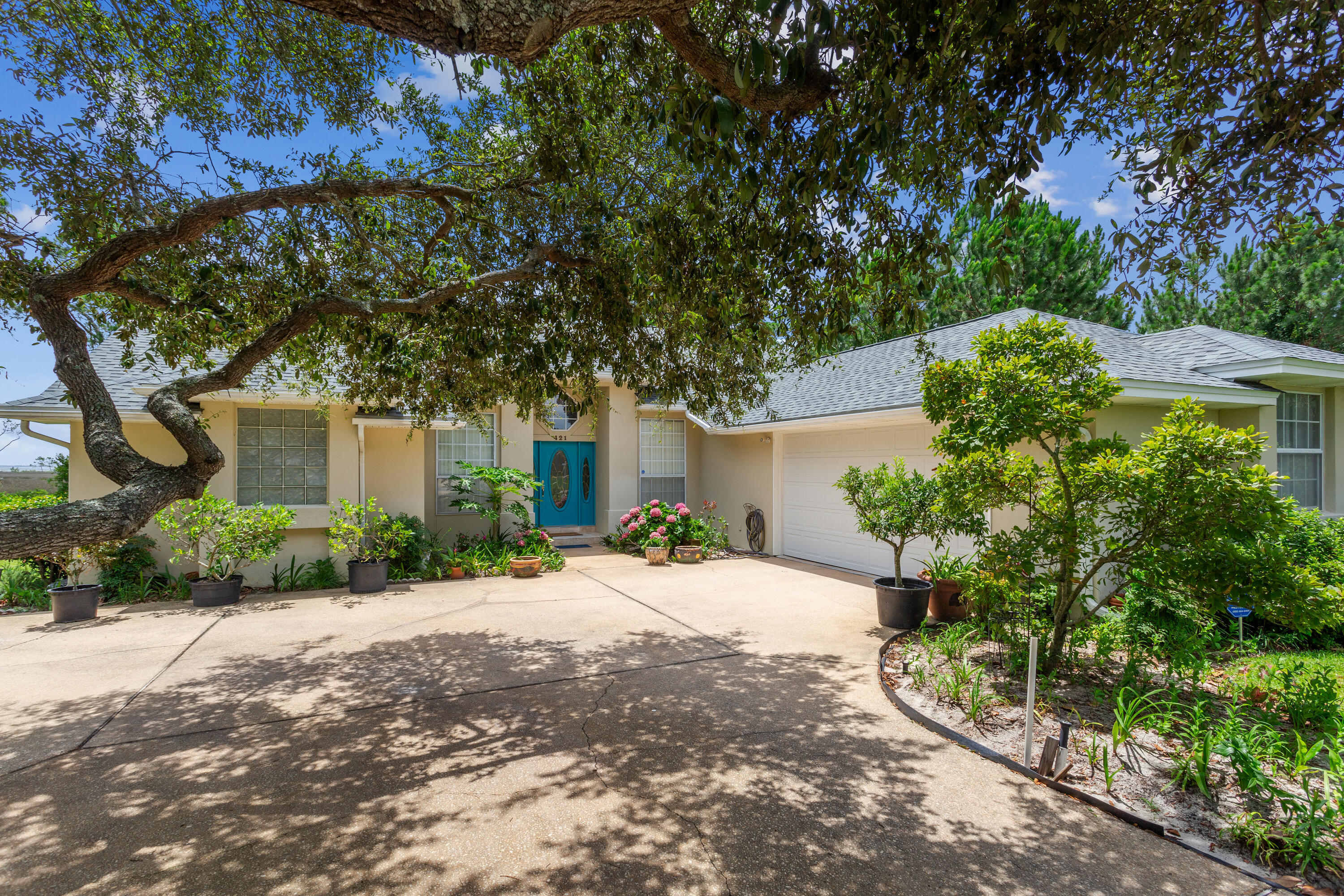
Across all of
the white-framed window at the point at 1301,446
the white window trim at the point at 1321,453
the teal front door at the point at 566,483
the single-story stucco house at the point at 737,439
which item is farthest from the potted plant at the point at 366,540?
the white window trim at the point at 1321,453

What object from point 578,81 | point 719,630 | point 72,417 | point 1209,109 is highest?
point 578,81

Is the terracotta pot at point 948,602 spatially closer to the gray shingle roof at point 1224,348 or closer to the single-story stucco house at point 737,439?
the single-story stucco house at point 737,439

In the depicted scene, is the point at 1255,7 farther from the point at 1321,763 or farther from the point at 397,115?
the point at 397,115

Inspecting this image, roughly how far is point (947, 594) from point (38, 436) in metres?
13.1

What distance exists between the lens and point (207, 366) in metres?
6.45

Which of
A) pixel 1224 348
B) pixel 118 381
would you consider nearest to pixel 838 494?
pixel 1224 348

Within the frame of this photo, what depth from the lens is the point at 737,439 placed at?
1523 cm

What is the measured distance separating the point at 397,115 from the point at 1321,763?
31.2 feet

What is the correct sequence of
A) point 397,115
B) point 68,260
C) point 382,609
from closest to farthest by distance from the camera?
point 68,260, point 397,115, point 382,609

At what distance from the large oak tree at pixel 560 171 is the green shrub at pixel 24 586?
16.0ft

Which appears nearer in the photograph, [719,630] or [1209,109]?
[1209,109]

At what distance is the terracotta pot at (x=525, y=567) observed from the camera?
37.8ft

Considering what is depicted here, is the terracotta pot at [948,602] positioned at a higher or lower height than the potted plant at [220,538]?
lower

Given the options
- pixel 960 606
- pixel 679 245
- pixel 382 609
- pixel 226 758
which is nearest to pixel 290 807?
pixel 226 758
